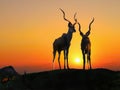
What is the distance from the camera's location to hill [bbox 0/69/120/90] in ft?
120

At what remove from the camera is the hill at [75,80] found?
36.4 m

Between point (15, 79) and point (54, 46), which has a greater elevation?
point (54, 46)

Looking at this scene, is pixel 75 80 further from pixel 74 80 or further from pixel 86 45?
pixel 86 45

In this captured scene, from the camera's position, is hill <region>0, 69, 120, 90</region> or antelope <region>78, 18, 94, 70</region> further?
antelope <region>78, 18, 94, 70</region>

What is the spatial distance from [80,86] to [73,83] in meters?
0.73

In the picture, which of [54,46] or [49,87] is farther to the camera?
[54,46]

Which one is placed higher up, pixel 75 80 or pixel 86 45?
pixel 86 45

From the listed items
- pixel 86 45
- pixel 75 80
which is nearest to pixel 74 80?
pixel 75 80

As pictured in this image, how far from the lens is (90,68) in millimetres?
38438

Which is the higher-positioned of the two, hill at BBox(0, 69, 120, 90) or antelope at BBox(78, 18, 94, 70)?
antelope at BBox(78, 18, 94, 70)

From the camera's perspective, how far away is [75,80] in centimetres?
3697

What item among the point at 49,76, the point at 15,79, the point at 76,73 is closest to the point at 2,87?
the point at 15,79

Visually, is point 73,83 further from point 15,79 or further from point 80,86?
point 15,79

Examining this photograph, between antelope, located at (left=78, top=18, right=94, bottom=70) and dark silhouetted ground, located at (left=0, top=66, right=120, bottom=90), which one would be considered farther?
antelope, located at (left=78, top=18, right=94, bottom=70)
